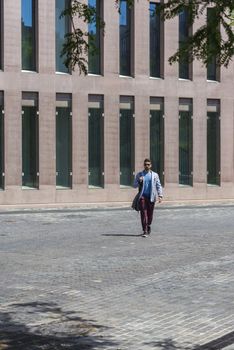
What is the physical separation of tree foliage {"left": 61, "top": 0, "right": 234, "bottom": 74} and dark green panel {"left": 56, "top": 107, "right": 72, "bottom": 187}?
67.5 feet

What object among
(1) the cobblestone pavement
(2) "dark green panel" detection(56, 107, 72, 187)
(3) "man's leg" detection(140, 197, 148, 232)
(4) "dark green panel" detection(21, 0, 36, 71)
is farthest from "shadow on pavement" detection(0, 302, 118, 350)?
(4) "dark green panel" detection(21, 0, 36, 71)

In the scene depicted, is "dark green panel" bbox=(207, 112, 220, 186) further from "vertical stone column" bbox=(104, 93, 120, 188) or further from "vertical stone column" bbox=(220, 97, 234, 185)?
"vertical stone column" bbox=(104, 93, 120, 188)

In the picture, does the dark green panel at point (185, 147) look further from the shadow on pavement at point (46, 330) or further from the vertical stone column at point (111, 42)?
the shadow on pavement at point (46, 330)

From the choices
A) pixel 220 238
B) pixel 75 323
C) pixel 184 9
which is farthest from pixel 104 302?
pixel 220 238

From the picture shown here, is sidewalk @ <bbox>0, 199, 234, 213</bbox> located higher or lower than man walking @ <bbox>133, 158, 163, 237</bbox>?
lower

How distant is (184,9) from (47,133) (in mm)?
20603

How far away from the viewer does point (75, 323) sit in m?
7.64

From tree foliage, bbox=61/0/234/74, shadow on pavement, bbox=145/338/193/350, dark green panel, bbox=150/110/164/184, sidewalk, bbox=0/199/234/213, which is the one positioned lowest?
sidewalk, bbox=0/199/234/213

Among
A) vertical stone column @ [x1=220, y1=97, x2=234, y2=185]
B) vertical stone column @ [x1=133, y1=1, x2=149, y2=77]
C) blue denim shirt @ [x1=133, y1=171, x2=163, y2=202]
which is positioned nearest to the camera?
blue denim shirt @ [x1=133, y1=171, x2=163, y2=202]

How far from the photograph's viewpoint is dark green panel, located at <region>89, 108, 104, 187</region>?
1078 inches

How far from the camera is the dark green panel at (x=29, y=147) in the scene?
26.2 m

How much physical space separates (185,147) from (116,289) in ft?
66.6

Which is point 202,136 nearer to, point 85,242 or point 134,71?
point 134,71

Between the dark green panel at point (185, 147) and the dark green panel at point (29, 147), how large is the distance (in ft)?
21.6
